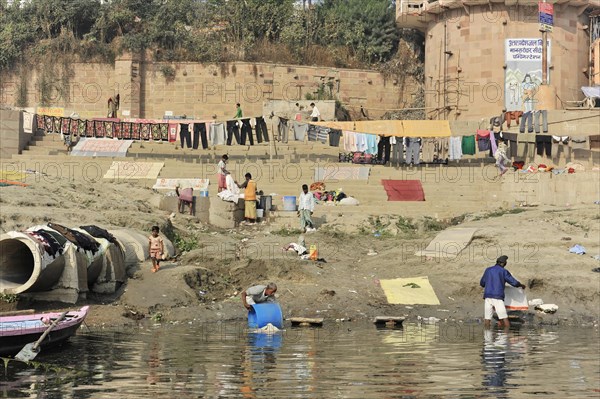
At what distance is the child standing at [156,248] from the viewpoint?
63.9ft

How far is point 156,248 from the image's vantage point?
19703 millimetres

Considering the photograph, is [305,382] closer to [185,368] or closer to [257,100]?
[185,368]

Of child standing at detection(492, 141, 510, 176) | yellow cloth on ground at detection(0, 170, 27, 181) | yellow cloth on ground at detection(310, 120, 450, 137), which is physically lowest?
yellow cloth on ground at detection(0, 170, 27, 181)

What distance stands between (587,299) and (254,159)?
13326mm

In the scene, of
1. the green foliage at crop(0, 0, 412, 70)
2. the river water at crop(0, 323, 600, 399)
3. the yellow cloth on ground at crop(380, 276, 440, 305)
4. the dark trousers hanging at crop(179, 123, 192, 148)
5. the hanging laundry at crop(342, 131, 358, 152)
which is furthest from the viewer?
the green foliage at crop(0, 0, 412, 70)

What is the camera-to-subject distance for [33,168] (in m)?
28.6

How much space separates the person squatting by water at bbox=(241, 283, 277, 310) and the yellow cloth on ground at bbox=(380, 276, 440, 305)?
9.50 ft

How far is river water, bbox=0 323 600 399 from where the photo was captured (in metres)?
12.0

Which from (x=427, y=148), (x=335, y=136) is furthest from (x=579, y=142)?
(x=335, y=136)

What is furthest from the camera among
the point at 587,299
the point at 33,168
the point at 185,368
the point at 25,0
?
the point at 25,0

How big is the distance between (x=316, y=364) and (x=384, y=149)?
55.0 ft

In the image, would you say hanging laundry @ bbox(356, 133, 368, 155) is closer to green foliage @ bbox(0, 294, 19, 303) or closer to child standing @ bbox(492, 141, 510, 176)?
child standing @ bbox(492, 141, 510, 176)

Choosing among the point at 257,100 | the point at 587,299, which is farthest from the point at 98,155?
the point at 587,299

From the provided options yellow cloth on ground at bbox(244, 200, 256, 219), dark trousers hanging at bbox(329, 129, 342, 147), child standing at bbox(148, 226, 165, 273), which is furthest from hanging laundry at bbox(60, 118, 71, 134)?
child standing at bbox(148, 226, 165, 273)
